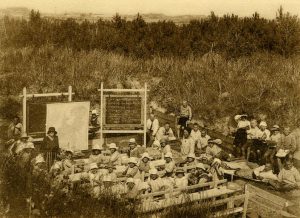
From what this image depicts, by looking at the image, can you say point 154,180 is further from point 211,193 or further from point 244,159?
point 244,159

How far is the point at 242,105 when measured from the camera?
1780 centimetres

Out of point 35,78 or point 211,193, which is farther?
point 35,78

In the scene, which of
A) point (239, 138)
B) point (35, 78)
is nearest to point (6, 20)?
point (35, 78)

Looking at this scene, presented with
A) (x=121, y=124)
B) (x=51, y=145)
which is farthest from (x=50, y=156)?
(x=121, y=124)

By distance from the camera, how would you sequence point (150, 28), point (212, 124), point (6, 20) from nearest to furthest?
1. point (212, 124)
2. point (6, 20)
3. point (150, 28)

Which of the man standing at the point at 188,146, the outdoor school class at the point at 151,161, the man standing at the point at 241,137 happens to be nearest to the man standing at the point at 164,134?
the outdoor school class at the point at 151,161

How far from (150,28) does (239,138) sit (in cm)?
1645

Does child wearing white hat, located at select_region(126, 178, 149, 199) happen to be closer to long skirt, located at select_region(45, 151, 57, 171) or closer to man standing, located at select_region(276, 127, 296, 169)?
long skirt, located at select_region(45, 151, 57, 171)

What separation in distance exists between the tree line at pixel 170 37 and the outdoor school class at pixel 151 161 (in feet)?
36.8

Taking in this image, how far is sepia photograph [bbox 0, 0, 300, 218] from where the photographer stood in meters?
8.17

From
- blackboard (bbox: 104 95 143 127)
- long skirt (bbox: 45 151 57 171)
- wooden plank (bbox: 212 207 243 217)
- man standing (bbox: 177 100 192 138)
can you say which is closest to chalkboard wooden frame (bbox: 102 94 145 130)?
blackboard (bbox: 104 95 143 127)

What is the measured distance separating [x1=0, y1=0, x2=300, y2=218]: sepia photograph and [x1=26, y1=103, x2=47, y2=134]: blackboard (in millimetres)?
35

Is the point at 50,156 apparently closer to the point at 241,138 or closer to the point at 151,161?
the point at 151,161

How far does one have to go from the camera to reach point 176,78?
20.4 metres
